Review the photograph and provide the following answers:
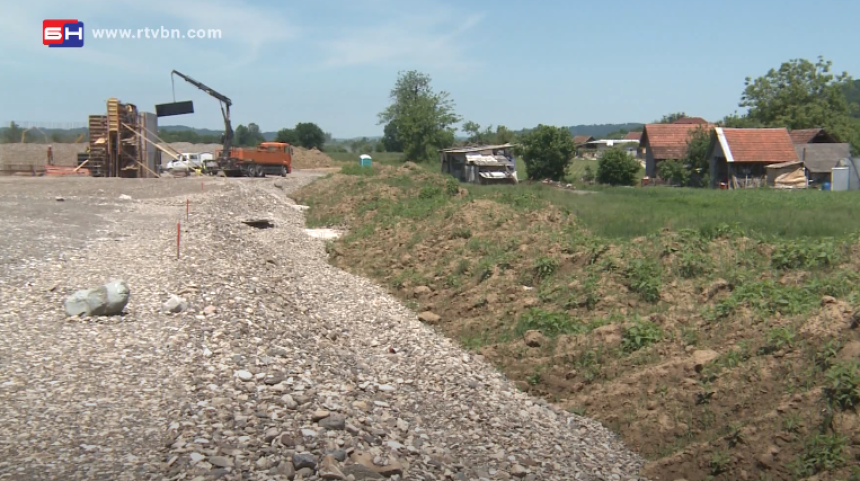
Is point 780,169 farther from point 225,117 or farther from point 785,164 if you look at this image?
point 225,117

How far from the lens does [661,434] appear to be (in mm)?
7883

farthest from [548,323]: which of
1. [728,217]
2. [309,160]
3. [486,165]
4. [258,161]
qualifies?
[309,160]

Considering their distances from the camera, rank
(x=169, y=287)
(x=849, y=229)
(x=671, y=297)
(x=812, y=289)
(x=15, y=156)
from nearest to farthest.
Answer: (x=812, y=289)
(x=671, y=297)
(x=169, y=287)
(x=849, y=229)
(x=15, y=156)

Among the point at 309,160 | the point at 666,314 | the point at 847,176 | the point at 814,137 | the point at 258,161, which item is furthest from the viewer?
the point at 309,160

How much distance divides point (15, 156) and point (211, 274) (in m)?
43.1

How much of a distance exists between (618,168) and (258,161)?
22677 mm

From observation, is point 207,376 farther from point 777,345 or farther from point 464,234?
point 464,234

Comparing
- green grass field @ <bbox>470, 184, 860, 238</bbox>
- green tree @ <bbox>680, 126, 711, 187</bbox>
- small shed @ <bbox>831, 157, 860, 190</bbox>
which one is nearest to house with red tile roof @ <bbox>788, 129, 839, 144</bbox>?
green tree @ <bbox>680, 126, 711, 187</bbox>

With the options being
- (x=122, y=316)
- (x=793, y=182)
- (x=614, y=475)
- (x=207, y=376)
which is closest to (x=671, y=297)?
(x=614, y=475)

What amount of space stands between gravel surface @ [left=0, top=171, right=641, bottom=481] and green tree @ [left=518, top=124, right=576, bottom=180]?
3569 centimetres

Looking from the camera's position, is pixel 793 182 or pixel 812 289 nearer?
pixel 812 289

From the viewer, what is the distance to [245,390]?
775 cm

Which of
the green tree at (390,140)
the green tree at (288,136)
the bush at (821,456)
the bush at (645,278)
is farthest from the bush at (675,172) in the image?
the green tree at (288,136)

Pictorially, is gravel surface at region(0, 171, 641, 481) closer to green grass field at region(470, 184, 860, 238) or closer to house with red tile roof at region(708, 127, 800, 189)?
green grass field at region(470, 184, 860, 238)
